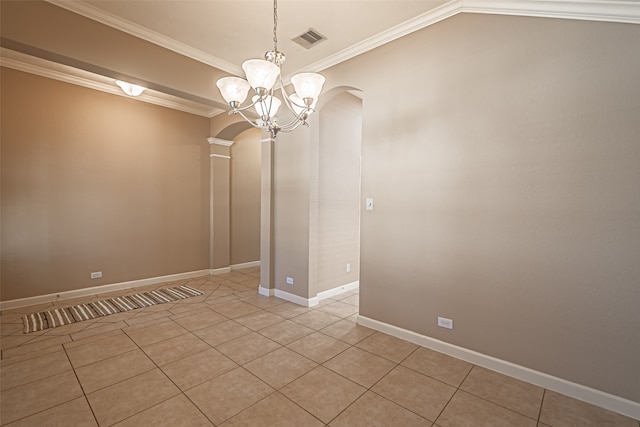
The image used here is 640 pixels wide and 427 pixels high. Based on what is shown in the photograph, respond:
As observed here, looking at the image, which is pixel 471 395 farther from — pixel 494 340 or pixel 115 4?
pixel 115 4

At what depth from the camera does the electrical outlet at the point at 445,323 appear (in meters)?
2.63

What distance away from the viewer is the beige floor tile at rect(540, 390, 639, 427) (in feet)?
5.95

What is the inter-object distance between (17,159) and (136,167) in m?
1.39


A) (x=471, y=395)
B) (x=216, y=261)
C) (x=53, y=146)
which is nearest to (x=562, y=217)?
(x=471, y=395)

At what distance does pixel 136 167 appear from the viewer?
15.7ft

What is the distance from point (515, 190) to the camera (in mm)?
2277

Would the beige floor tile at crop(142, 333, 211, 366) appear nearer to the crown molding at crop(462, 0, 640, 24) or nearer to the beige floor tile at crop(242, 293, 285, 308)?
the beige floor tile at crop(242, 293, 285, 308)

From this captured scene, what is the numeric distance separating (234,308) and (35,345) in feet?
6.41

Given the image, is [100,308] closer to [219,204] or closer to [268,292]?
[268,292]

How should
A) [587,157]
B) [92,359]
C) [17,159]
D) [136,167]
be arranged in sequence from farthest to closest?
[136,167], [17,159], [92,359], [587,157]

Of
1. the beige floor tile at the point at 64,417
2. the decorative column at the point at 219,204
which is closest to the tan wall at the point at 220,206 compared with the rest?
the decorative column at the point at 219,204

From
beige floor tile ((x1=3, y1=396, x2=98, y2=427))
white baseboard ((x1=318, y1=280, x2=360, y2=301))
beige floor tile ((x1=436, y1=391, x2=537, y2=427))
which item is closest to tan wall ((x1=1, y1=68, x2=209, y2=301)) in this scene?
white baseboard ((x1=318, y1=280, x2=360, y2=301))

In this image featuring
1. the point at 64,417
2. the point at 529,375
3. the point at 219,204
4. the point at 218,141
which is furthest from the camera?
the point at 219,204

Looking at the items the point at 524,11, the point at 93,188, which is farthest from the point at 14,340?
the point at 524,11
